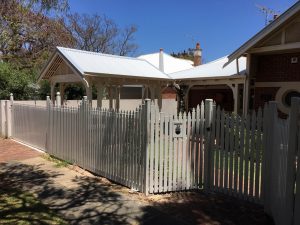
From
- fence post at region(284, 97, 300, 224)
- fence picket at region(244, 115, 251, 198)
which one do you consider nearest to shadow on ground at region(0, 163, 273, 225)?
fence picket at region(244, 115, 251, 198)

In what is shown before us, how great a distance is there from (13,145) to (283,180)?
36.0 feet

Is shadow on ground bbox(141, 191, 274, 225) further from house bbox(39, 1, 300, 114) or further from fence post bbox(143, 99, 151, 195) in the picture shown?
house bbox(39, 1, 300, 114)

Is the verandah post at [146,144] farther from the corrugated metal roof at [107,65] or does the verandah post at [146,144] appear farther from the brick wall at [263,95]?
the brick wall at [263,95]

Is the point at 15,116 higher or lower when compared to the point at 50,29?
lower

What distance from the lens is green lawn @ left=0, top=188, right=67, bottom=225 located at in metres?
5.33

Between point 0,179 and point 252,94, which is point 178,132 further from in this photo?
point 252,94

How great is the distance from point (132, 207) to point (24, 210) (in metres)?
1.92

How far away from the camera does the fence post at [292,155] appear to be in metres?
3.74

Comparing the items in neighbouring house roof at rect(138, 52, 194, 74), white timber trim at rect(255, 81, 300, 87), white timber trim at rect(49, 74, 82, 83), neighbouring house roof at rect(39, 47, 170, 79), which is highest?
neighbouring house roof at rect(138, 52, 194, 74)

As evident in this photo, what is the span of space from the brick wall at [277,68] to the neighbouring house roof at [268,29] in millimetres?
1023

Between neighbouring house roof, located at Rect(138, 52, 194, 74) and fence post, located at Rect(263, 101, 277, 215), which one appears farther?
neighbouring house roof, located at Rect(138, 52, 194, 74)

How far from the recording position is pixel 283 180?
429cm

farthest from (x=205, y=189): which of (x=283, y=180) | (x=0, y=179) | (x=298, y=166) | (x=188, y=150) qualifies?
(x=0, y=179)

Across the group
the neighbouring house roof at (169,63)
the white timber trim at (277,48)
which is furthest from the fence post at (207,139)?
the neighbouring house roof at (169,63)
